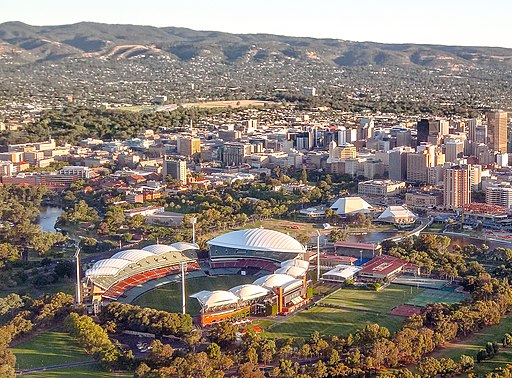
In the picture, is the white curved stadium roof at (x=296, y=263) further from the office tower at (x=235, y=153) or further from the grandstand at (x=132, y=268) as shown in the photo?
the office tower at (x=235, y=153)

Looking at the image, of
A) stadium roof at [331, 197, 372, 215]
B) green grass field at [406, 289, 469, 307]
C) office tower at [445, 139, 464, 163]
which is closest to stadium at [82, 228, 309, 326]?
green grass field at [406, 289, 469, 307]

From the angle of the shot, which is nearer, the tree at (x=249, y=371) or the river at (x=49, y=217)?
the tree at (x=249, y=371)

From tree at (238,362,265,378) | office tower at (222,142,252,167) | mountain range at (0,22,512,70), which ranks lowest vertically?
tree at (238,362,265,378)

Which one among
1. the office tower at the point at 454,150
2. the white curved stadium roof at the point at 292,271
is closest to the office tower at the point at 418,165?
the office tower at the point at 454,150

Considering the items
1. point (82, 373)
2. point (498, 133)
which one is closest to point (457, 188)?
point (498, 133)

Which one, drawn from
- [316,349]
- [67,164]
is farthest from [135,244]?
[67,164]

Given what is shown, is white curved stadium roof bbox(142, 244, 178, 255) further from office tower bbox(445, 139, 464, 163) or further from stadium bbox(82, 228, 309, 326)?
office tower bbox(445, 139, 464, 163)

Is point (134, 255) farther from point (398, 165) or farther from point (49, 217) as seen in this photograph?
point (398, 165)
